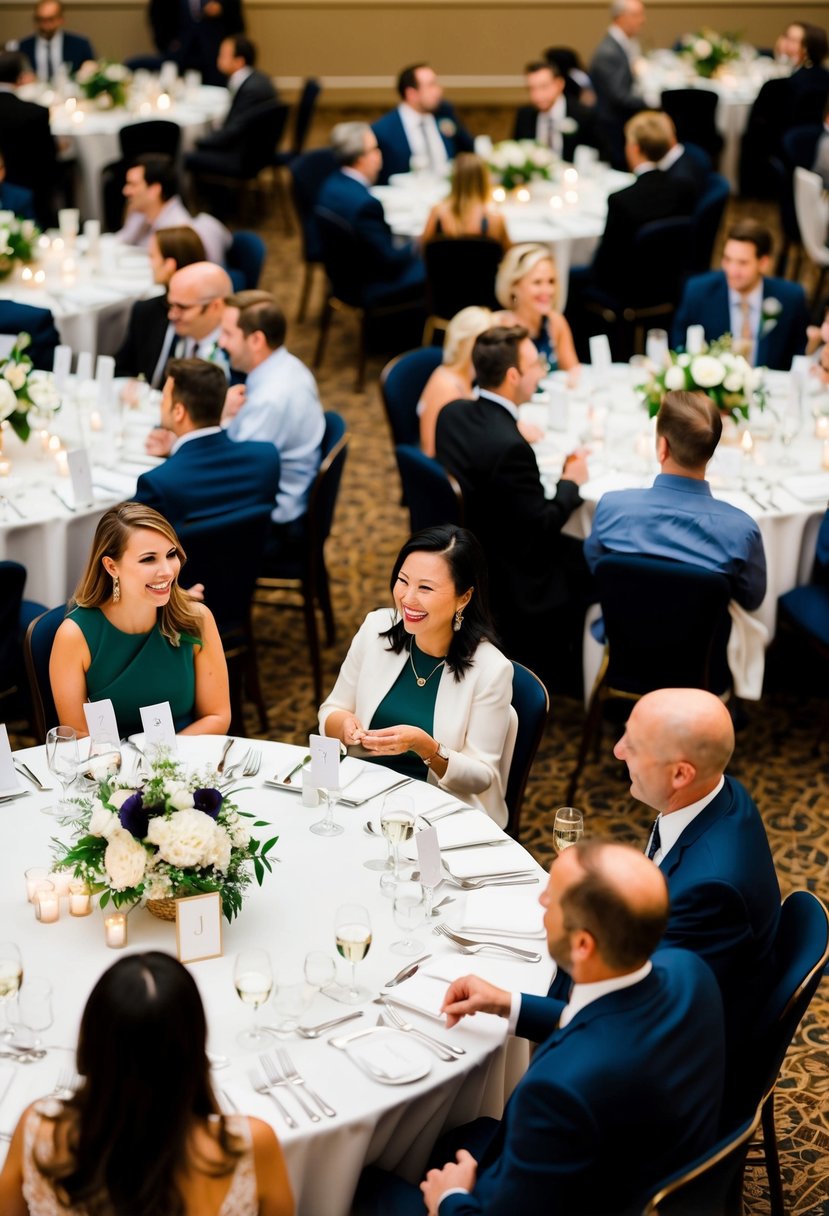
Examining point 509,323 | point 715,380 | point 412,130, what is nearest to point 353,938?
point 715,380

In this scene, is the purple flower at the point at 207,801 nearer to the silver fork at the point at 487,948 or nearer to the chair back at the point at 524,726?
the silver fork at the point at 487,948

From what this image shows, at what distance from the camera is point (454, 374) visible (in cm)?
564

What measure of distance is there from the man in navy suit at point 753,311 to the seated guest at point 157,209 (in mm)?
2476

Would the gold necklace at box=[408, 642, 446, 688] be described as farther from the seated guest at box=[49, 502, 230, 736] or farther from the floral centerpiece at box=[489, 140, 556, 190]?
the floral centerpiece at box=[489, 140, 556, 190]

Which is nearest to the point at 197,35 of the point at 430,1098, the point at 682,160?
the point at 682,160

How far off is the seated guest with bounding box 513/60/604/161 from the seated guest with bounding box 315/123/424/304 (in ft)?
7.04

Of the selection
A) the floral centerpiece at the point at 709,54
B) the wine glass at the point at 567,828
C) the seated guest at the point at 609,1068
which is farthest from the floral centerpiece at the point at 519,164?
the seated guest at the point at 609,1068

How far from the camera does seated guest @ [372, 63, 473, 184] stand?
930 centimetres

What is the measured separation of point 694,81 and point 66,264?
6.56 m

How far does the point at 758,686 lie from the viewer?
184 inches

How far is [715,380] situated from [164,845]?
3305mm

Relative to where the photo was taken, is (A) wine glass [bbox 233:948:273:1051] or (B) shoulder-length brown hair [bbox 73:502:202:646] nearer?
(A) wine glass [bbox 233:948:273:1051]

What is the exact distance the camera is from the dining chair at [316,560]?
5137mm

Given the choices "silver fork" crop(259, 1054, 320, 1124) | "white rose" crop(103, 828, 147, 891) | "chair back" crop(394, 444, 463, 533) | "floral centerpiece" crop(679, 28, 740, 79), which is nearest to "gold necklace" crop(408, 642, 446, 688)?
"white rose" crop(103, 828, 147, 891)
